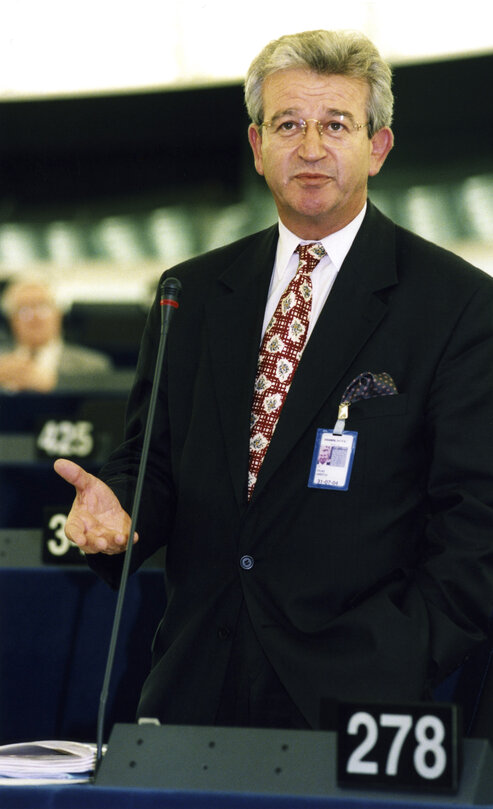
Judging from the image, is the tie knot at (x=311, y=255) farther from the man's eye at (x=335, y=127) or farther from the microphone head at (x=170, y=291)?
the microphone head at (x=170, y=291)

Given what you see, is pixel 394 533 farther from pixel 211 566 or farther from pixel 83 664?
pixel 83 664

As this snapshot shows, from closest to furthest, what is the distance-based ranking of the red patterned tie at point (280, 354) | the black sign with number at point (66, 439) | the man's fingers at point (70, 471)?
the man's fingers at point (70, 471) < the red patterned tie at point (280, 354) < the black sign with number at point (66, 439)

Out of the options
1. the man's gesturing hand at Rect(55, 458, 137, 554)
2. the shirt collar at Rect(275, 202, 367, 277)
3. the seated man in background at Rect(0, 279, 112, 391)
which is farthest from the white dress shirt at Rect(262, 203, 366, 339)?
the seated man in background at Rect(0, 279, 112, 391)

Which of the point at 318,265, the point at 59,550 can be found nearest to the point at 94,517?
the point at 318,265

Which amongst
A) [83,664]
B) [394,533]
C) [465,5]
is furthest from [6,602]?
[465,5]

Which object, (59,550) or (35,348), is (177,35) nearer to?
(35,348)

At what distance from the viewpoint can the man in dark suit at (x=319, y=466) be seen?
63.9 inches

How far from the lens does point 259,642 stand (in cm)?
169

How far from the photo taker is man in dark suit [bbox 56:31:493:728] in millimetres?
1623

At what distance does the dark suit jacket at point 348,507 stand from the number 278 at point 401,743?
44cm

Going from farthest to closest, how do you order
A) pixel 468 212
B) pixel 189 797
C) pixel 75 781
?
pixel 468 212 < pixel 75 781 < pixel 189 797

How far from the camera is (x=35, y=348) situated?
20.1ft

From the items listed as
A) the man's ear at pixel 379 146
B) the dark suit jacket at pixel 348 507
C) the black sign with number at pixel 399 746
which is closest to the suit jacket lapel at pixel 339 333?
the dark suit jacket at pixel 348 507

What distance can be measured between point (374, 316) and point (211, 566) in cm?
49
